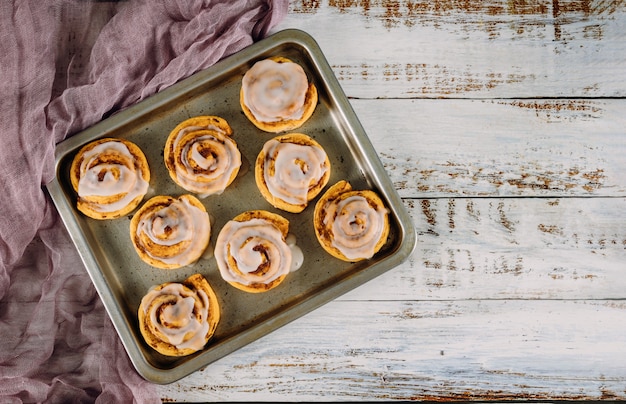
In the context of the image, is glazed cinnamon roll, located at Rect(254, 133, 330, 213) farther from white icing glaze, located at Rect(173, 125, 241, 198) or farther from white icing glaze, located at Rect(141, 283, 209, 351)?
white icing glaze, located at Rect(141, 283, 209, 351)

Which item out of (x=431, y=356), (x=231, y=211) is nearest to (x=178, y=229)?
(x=231, y=211)

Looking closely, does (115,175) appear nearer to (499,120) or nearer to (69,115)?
(69,115)

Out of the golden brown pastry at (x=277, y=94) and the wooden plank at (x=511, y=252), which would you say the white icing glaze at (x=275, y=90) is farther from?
the wooden plank at (x=511, y=252)

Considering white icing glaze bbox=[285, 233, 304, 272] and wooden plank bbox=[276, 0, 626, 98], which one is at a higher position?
wooden plank bbox=[276, 0, 626, 98]

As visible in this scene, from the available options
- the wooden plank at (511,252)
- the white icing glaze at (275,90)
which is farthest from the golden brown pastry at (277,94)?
the wooden plank at (511,252)

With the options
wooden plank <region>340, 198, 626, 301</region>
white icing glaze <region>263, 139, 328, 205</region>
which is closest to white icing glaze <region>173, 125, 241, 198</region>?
white icing glaze <region>263, 139, 328, 205</region>

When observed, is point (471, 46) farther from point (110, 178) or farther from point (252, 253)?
point (110, 178)
